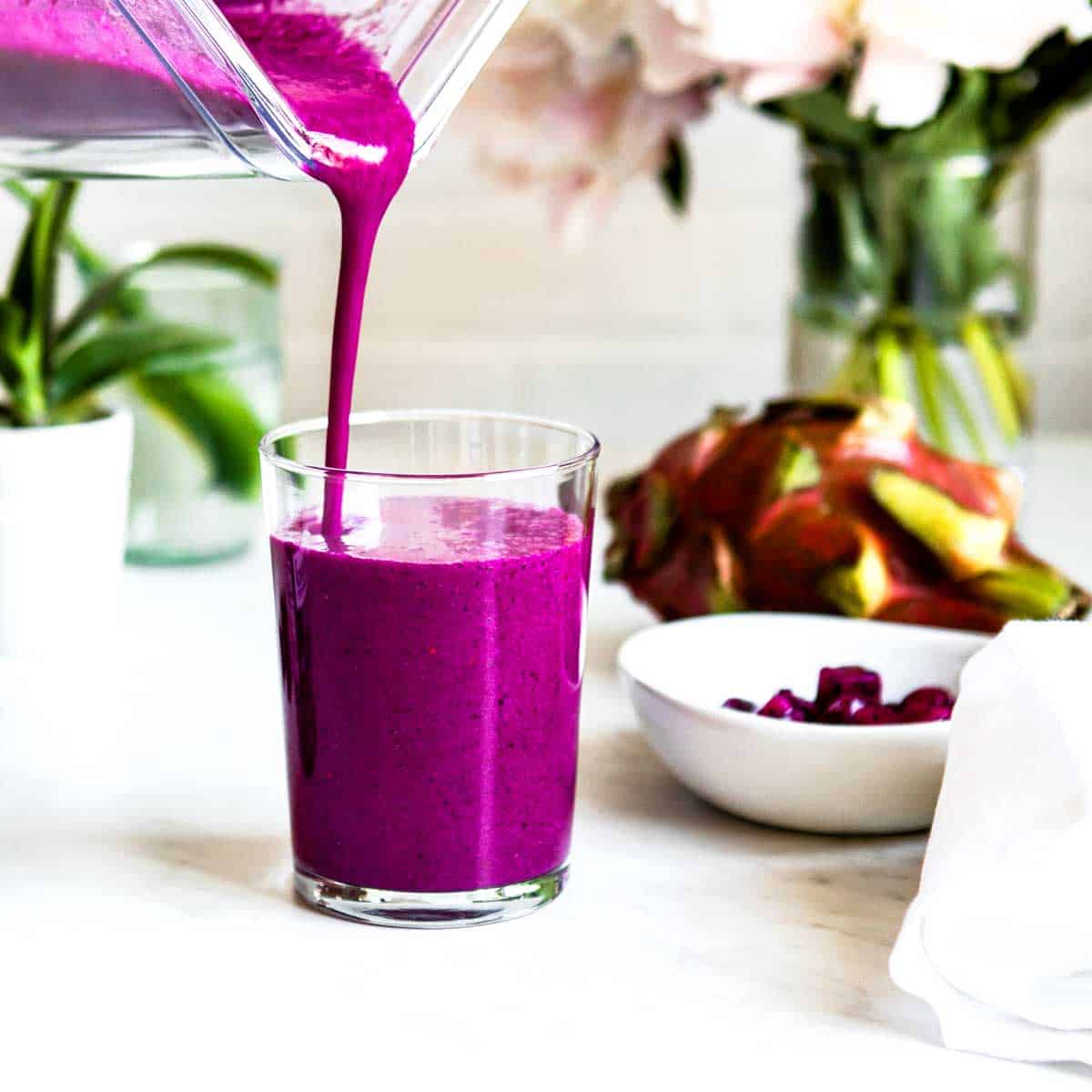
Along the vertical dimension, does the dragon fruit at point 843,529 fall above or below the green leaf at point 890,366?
below

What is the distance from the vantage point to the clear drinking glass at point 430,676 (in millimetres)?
603

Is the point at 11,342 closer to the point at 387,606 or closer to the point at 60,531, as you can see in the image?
the point at 60,531

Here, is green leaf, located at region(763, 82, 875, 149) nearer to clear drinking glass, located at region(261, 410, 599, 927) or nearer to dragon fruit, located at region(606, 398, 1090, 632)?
dragon fruit, located at region(606, 398, 1090, 632)

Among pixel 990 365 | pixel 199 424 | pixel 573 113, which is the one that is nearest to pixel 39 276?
pixel 199 424

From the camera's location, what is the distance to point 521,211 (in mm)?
1505

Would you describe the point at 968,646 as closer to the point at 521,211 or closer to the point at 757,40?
the point at 757,40

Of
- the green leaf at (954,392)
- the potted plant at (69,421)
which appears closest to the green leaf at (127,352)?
the potted plant at (69,421)

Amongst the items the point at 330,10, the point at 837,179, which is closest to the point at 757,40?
the point at 837,179

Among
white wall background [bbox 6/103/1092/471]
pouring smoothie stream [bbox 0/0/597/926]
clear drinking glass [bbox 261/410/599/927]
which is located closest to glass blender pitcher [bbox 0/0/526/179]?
pouring smoothie stream [bbox 0/0/597/926]

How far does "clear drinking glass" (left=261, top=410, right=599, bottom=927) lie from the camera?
603mm

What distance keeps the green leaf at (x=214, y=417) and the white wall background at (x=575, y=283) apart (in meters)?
0.40

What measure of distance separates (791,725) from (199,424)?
0.55m

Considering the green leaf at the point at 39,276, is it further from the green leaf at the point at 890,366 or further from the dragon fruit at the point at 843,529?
the green leaf at the point at 890,366

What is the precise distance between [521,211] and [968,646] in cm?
82
